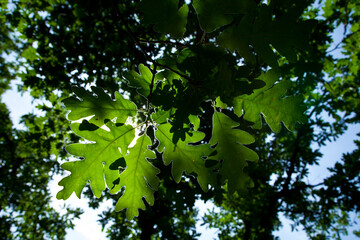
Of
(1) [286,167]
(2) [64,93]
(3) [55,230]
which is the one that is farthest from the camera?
(3) [55,230]

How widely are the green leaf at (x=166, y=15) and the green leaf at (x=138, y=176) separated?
2.69ft

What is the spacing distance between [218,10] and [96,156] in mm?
1322

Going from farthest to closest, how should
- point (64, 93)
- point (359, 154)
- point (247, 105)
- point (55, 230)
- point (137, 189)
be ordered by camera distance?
point (55, 230)
point (359, 154)
point (64, 93)
point (137, 189)
point (247, 105)

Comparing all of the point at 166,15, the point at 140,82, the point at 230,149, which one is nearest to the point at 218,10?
the point at 166,15

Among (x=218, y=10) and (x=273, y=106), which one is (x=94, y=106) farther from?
(x=273, y=106)

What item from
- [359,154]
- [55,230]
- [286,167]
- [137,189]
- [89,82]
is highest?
[286,167]

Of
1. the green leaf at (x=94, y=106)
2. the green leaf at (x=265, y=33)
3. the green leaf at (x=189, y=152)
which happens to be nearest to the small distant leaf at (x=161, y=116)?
the green leaf at (x=189, y=152)

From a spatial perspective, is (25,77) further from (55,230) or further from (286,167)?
(286,167)

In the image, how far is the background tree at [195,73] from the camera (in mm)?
1357

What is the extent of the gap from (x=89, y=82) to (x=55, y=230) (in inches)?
353

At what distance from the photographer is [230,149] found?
165 cm

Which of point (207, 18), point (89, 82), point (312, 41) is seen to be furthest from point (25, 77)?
point (312, 41)

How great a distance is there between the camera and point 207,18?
133cm

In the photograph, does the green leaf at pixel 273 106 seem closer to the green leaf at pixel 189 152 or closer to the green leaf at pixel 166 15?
the green leaf at pixel 189 152
